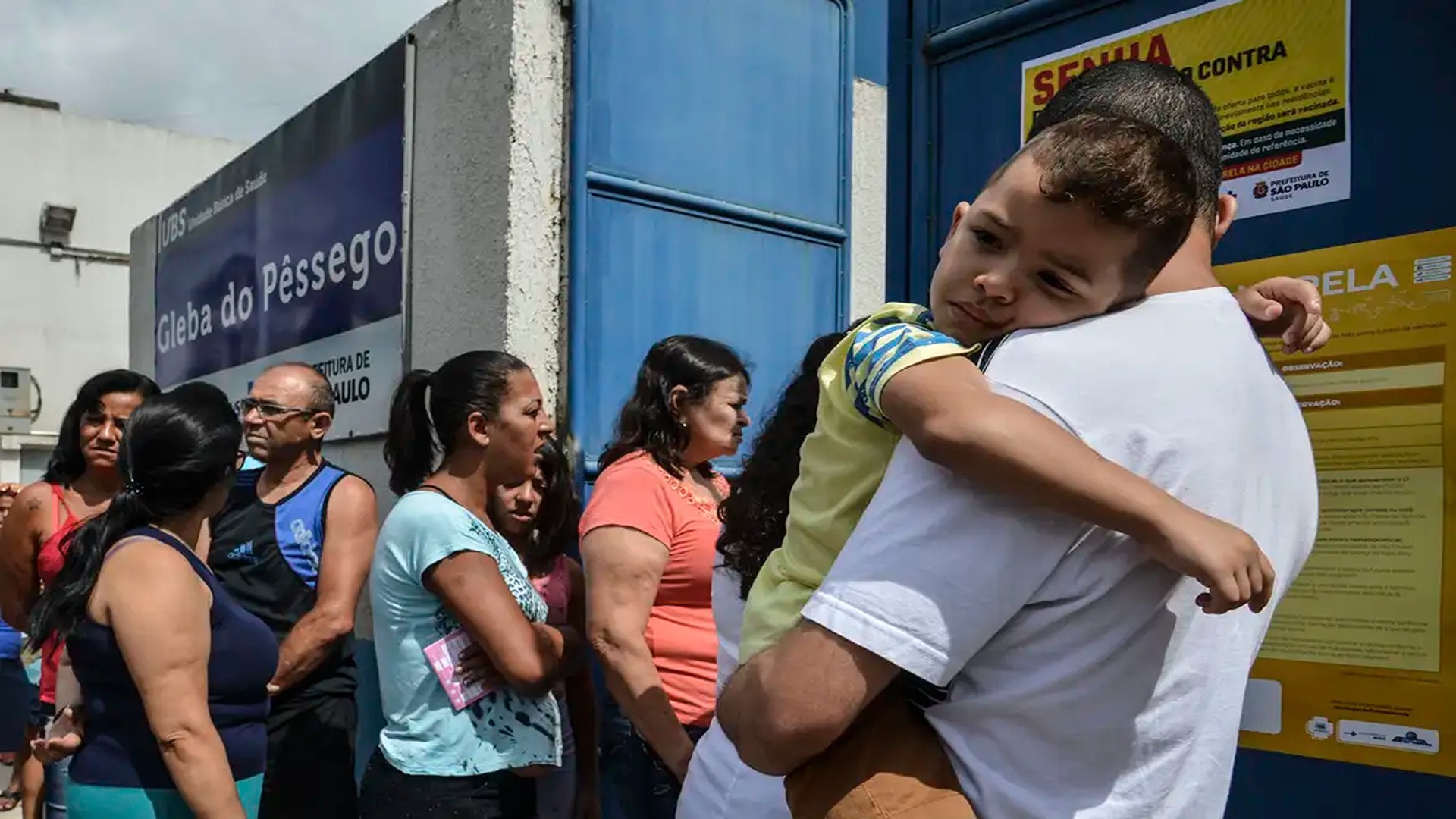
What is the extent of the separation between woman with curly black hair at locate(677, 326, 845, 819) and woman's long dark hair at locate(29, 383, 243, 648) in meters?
1.14

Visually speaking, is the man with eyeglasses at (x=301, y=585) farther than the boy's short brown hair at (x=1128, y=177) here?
Yes

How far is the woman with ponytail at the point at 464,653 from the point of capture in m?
2.61

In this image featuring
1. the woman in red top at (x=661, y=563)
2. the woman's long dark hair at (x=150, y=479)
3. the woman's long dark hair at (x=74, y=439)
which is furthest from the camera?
the woman's long dark hair at (x=74, y=439)

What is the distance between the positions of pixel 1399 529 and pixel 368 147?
4010 mm

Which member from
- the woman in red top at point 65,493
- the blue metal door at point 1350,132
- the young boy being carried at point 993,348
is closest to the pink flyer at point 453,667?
the blue metal door at point 1350,132

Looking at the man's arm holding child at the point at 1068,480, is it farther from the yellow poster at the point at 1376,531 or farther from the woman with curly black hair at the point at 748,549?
the yellow poster at the point at 1376,531

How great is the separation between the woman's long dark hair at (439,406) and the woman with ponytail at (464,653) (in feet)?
0.05

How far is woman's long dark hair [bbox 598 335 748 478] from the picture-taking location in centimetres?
296

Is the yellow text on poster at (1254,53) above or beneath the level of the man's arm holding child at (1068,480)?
above

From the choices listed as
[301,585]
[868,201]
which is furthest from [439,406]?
[868,201]

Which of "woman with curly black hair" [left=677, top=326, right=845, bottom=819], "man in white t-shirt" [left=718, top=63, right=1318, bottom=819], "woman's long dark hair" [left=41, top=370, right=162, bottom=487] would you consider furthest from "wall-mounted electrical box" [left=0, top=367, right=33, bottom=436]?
"man in white t-shirt" [left=718, top=63, right=1318, bottom=819]

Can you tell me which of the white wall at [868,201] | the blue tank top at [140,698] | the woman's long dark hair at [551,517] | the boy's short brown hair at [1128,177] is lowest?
the blue tank top at [140,698]

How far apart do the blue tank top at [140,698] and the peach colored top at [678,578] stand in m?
0.78

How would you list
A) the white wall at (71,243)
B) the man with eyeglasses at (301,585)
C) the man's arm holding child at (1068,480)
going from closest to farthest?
the man's arm holding child at (1068,480) → the man with eyeglasses at (301,585) → the white wall at (71,243)
